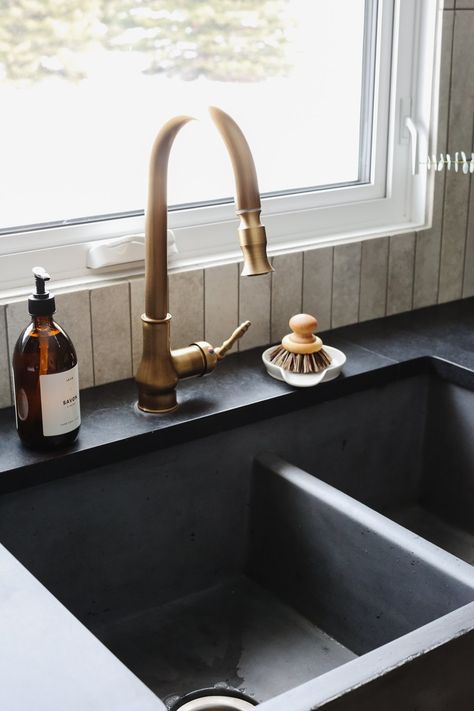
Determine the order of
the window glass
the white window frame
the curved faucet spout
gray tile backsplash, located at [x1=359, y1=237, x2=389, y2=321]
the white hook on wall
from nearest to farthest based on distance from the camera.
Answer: the curved faucet spout → the window glass → the white window frame → the white hook on wall → gray tile backsplash, located at [x1=359, y1=237, x2=389, y2=321]

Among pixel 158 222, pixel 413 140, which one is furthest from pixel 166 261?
pixel 413 140

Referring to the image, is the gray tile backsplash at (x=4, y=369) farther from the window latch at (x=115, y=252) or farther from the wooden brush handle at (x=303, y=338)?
the wooden brush handle at (x=303, y=338)

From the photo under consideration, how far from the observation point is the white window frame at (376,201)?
159 centimetres

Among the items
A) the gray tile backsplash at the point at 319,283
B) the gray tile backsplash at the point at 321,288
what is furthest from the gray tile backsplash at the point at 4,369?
the gray tile backsplash at the point at 319,283

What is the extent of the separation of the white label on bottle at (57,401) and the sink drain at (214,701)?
38 centimetres

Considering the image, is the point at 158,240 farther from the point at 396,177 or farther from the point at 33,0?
the point at 396,177

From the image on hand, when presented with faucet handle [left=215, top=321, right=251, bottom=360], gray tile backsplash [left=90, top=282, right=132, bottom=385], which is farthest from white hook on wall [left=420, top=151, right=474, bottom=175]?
gray tile backsplash [left=90, top=282, right=132, bottom=385]

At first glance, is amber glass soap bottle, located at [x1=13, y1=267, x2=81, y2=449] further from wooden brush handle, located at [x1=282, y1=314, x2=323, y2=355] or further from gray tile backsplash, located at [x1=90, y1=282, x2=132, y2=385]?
wooden brush handle, located at [x1=282, y1=314, x2=323, y2=355]

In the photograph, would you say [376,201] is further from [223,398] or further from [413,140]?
[223,398]

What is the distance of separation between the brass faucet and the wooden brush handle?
0.30 feet

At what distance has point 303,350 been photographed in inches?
60.1

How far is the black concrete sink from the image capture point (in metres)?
1.27

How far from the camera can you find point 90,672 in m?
0.86

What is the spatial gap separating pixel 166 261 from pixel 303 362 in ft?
0.98
